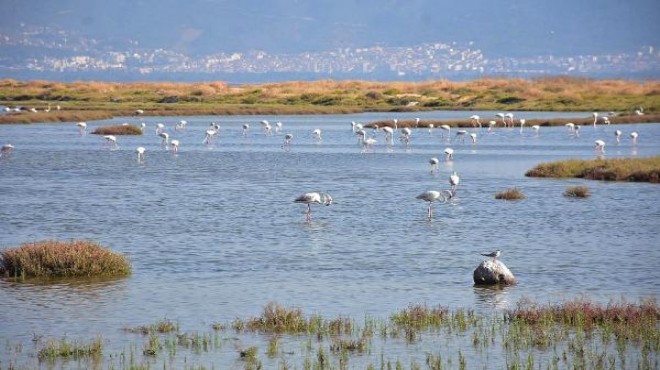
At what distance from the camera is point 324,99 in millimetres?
95812

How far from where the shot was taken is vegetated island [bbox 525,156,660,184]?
37.2 metres

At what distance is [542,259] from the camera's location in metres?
22.7

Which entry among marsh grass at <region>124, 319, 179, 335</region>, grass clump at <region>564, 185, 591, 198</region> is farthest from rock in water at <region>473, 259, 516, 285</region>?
grass clump at <region>564, 185, 591, 198</region>

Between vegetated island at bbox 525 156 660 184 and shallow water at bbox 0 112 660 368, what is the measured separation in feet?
3.56

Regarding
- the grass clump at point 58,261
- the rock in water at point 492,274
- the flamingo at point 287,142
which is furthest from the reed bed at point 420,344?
the flamingo at point 287,142

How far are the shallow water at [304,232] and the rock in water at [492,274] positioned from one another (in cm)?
24

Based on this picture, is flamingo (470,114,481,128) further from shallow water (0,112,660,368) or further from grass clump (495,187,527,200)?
grass clump (495,187,527,200)

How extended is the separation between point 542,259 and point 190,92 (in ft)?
274

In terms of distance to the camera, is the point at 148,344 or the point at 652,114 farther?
the point at 652,114

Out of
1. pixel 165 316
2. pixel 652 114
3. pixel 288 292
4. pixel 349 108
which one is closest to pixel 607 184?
pixel 288 292

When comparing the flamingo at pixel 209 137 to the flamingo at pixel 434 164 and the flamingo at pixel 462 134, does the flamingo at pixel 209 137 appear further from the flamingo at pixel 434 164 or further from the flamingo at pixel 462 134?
the flamingo at pixel 434 164

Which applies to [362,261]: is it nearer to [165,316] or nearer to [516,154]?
[165,316]

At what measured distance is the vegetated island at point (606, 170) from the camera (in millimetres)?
37219

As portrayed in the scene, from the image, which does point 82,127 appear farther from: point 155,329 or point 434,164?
point 155,329
